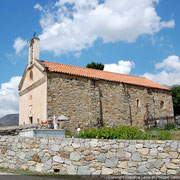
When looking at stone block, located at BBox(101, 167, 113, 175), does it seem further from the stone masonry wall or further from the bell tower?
the bell tower

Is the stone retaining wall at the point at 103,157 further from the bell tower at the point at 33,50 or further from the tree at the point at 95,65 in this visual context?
the tree at the point at 95,65

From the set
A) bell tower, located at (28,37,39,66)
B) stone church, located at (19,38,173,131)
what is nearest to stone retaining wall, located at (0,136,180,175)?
stone church, located at (19,38,173,131)

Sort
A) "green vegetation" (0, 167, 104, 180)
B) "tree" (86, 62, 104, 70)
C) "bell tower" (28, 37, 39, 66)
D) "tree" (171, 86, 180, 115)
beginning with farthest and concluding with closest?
"tree" (86, 62, 104, 70)
"tree" (171, 86, 180, 115)
"bell tower" (28, 37, 39, 66)
"green vegetation" (0, 167, 104, 180)

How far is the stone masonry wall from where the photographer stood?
1882 centimetres

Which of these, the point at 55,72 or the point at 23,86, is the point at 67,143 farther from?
the point at 23,86

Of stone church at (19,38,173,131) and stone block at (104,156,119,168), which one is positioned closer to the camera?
stone block at (104,156,119,168)

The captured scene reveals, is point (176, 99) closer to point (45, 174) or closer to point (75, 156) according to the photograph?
point (75, 156)

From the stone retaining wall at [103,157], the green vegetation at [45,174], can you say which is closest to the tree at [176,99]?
the stone retaining wall at [103,157]

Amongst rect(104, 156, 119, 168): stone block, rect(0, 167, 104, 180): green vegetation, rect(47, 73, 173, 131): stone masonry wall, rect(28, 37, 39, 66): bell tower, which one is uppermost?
rect(28, 37, 39, 66): bell tower

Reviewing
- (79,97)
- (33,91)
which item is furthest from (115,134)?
(33,91)

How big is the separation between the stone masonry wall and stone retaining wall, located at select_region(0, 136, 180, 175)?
8.26m

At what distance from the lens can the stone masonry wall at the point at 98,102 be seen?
18.8m

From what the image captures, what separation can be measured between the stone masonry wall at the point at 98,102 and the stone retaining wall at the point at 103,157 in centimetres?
826

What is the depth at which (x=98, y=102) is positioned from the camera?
20828mm
